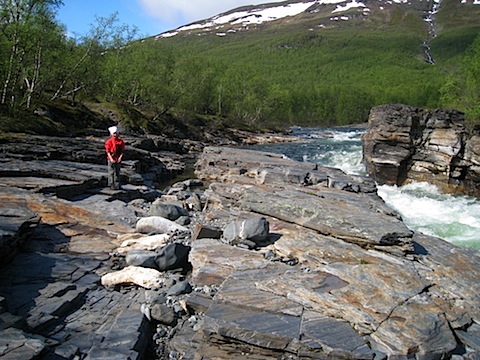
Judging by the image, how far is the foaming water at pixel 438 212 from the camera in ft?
57.4

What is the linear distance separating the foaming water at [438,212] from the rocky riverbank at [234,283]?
625 cm

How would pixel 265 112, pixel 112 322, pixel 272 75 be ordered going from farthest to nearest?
pixel 272 75 → pixel 265 112 → pixel 112 322

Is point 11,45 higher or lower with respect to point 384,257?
higher

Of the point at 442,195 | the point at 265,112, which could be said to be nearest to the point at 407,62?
the point at 265,112

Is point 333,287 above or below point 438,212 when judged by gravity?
above

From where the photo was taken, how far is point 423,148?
102 ft

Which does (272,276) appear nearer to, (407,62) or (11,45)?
(11,45)

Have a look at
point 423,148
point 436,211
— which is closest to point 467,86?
point 423,148

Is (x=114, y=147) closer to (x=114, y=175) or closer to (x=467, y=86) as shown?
(x=114, y=175)

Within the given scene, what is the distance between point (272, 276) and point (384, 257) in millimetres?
3273

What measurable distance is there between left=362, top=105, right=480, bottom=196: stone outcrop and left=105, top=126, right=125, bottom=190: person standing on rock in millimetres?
23262

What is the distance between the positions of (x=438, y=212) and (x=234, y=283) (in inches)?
705

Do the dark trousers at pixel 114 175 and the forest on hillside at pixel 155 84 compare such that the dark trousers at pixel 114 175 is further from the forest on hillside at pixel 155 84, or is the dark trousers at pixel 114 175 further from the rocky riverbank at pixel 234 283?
the forest on hillside at pixel 155 84

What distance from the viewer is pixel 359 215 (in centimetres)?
1169
